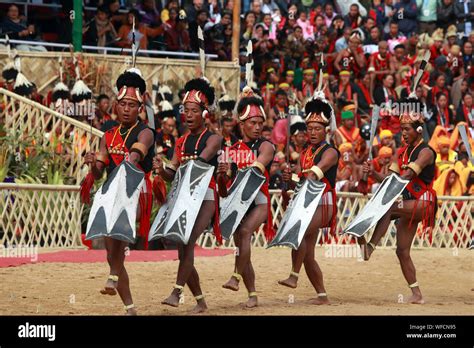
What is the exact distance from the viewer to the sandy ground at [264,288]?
12461 mm

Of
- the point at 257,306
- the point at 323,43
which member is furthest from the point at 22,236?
the point at 323,43

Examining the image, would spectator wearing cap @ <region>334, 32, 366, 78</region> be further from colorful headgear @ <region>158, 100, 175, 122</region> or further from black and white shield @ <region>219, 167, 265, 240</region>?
black and white shield @ <region>219, 167, 265, 240</region>

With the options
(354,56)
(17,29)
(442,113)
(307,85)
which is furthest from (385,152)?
(17,29)

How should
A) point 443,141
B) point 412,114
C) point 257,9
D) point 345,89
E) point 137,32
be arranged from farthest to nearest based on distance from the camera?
point 257,9, point 345,89, point 137,32, point 443,141, point 412,114

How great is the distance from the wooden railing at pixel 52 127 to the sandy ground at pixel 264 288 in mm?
2873

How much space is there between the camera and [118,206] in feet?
36.9

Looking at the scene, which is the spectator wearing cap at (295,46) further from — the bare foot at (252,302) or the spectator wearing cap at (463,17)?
the bare foot at (252,302)

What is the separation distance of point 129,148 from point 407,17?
14698mm

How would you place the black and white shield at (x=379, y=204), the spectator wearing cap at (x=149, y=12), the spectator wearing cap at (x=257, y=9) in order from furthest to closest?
the spectator wearing cap at (x=257, y=9)
the spectator wearing cap at (x=149, y=12)
the black and white shield at (x=379, y=204)

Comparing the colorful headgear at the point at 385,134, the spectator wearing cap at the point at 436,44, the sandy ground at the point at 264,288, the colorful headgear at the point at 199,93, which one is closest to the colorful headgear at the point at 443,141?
the colorful headgear at the point at 385,134

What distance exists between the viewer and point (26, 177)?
17828 mm

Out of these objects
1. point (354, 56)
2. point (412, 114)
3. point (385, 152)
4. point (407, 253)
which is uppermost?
point (354, 56)

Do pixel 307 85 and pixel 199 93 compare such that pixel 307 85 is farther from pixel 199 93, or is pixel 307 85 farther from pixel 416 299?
pixel 199 93

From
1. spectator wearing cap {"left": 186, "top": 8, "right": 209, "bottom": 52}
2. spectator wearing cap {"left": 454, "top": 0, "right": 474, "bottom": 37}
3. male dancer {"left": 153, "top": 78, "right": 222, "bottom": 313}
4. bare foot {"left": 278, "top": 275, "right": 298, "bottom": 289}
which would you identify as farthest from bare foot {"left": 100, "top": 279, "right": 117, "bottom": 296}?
spectator wearing cap {"left": 454, "top": 0, "right": 474, "bottom": 37}
